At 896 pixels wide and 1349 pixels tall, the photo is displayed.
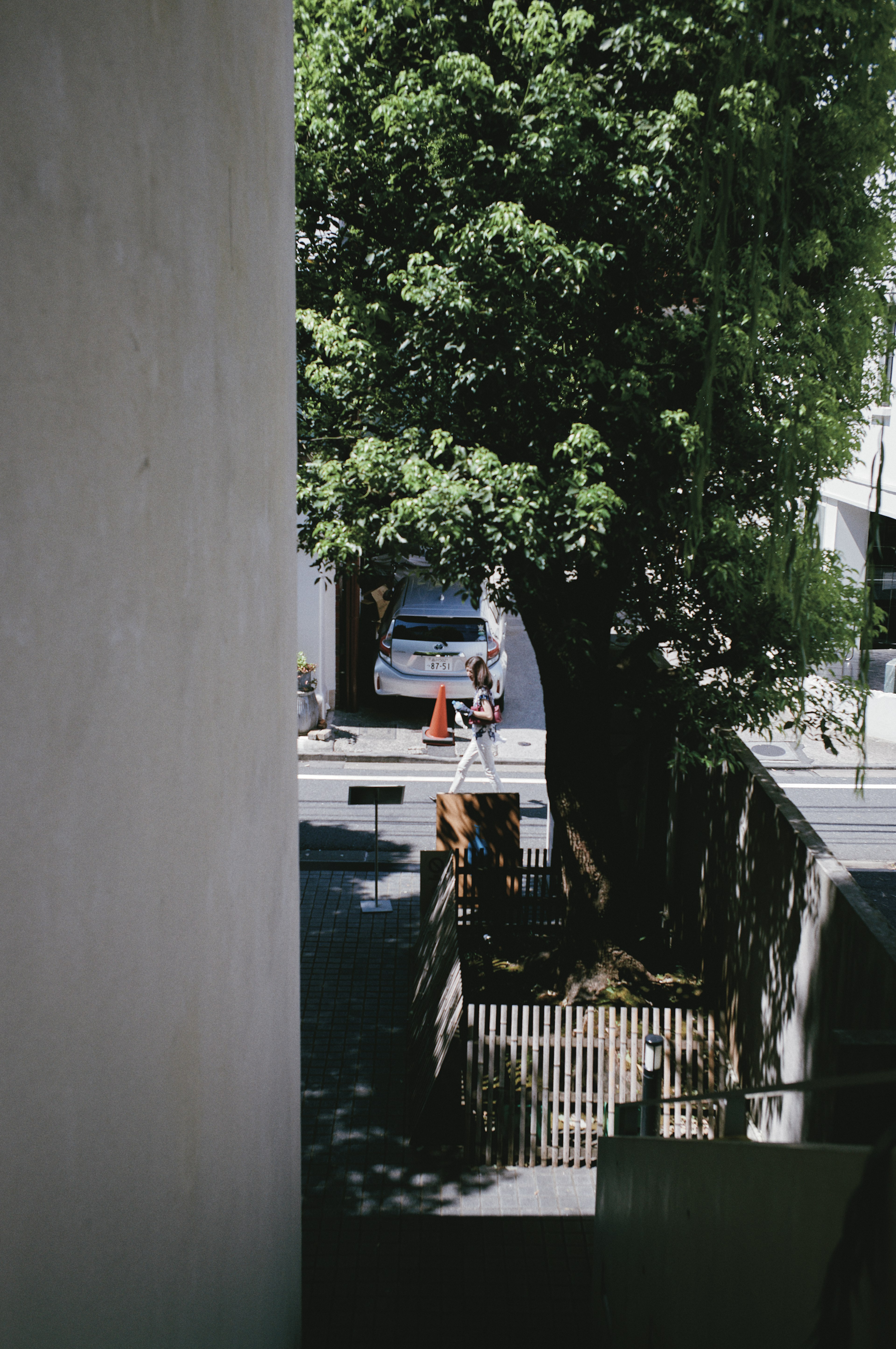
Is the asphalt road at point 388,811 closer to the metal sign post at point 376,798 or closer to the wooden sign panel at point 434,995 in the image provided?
the metal sign post at point 376,798

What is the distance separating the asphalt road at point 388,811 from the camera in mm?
12031

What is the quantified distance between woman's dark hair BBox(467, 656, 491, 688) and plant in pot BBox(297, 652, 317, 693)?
188 inches

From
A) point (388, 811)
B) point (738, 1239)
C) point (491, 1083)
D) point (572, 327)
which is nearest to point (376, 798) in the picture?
point (388, 811)

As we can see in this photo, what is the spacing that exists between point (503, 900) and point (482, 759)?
13.0 ft

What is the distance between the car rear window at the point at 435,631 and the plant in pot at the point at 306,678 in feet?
4.86

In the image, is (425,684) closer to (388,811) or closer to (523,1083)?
(388,811)

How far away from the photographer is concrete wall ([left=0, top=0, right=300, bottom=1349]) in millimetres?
1776

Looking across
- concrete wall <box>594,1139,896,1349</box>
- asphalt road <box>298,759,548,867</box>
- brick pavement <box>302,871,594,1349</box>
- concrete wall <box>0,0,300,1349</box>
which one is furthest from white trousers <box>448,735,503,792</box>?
concrete wall <box>0,0,300,1349</box>

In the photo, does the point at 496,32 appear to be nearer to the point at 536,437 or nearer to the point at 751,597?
the point at 536,437

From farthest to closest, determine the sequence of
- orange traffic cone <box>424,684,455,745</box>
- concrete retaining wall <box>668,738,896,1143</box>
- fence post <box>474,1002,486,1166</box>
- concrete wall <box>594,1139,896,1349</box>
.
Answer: orange traffic cone <box>424,684,455,745</box>, fence post <box>474,1002,486,1166</box>, concrete retaining wall <box>668,738,896,1143</box>, concrete wall <box>594,1139,896,1349</box>

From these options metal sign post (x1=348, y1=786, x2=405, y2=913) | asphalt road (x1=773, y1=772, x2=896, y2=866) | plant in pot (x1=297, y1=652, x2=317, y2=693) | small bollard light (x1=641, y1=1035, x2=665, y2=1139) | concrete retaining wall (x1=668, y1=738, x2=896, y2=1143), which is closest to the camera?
concrete retaining wall (x1=668, y1=738, x2=896, y2=1143)

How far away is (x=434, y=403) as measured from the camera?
6965 millimetres

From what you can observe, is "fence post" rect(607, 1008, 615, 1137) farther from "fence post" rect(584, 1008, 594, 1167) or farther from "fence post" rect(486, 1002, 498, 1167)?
"fence post" rect(486, 1002, 498, 1167)

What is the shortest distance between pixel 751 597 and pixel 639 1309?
4507 millimetres
